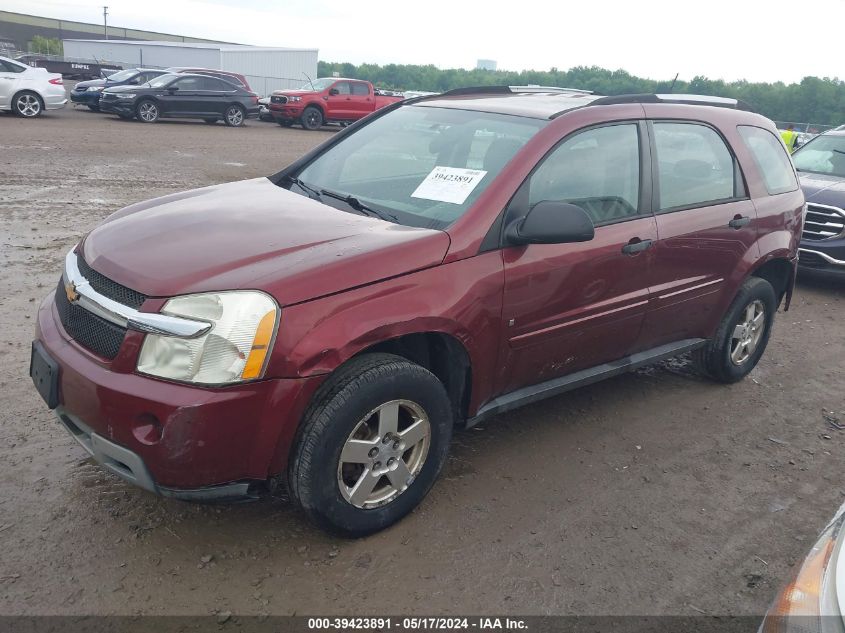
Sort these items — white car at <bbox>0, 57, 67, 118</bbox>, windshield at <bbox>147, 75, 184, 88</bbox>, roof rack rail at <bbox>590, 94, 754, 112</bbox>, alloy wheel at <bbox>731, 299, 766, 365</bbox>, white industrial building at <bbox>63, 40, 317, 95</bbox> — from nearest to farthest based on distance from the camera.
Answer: roof rack rail at <bbox>590, 94, 754, 112</bbox>, alloy wheel at <bbox>731, 299, 766, 365</bbox>, white car at <bbox>0, 57, 67, 118</bbox>, windshield at <bbox>147, 75, 184, 88</bbox>, white industrial building at <bbox>63, 40, 317, 95</bbox>

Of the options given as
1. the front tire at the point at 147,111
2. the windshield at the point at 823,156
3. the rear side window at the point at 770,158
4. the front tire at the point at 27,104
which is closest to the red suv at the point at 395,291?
the rear side window at the point at 770,158

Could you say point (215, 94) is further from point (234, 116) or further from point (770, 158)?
point (770, 158)

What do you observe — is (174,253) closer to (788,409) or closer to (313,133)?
(788,409)

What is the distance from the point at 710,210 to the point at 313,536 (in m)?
2.94

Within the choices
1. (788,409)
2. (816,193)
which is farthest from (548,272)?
(816,193)

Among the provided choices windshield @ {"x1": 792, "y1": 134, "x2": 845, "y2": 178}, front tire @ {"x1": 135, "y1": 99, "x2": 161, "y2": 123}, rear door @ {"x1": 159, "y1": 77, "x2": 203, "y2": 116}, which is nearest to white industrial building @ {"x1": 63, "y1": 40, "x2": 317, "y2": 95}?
rear door @ {"x1": 159, "y1": 77, "x2": 203, "y2": 116}

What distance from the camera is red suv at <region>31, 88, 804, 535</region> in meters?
2.56

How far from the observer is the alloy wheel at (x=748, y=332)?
15.8ft

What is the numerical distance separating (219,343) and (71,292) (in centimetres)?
84

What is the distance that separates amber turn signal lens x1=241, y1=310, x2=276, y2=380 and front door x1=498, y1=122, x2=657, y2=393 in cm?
115

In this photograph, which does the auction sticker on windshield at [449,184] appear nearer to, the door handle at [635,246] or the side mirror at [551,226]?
the side mirror at [551,226]

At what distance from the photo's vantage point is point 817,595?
1.77 metres

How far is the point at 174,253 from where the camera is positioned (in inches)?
112

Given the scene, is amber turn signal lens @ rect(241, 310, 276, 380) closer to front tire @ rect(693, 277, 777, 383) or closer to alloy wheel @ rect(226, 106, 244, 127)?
front tire @ rect(693, 277, 777, 383)
